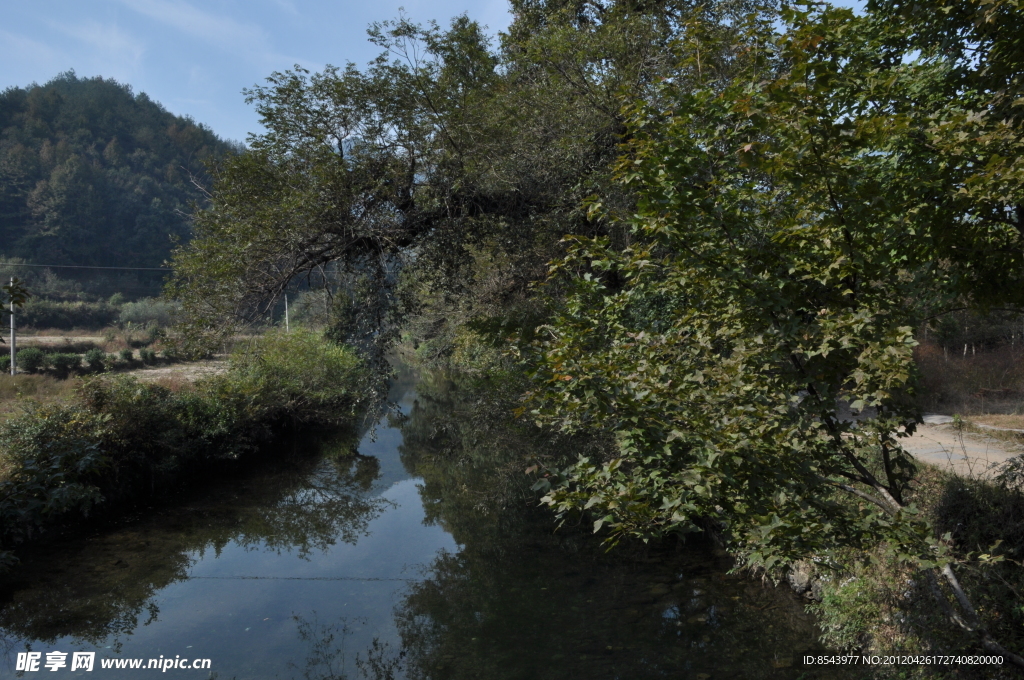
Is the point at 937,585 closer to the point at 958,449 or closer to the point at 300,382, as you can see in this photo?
the point at 958,449

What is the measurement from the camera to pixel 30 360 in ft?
80.6

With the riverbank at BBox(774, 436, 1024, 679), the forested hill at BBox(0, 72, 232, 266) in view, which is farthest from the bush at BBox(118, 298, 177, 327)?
the riverbank at BBox(774, 436, 1024, 679)

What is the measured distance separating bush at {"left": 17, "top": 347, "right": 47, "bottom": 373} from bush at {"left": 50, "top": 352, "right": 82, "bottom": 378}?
322 mm

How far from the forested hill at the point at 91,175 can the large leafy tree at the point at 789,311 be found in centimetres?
4835

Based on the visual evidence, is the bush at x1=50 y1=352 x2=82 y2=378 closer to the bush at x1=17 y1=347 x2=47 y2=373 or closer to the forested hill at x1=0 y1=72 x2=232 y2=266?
the bush at x1=17 y1=347 x2=47 y2=373

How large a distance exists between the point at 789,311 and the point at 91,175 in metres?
66.7

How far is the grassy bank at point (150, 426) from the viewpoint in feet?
32.0

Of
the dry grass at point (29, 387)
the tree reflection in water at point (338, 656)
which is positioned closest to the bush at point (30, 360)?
the dry grass at point (29, 387)

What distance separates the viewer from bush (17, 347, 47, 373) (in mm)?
24438

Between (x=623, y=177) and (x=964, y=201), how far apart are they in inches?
75.5

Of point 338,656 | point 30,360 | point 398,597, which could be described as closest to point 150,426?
point 398,597

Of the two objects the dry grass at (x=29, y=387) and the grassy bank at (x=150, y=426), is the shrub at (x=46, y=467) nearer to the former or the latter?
the grassy bank at (x=150, y=426)

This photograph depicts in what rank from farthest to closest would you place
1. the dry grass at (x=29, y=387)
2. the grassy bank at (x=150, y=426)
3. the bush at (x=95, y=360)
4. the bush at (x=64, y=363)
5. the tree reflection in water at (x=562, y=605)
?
the bush at (x=95, y=360) < the bush at (x=64, y=363) < the dry grass at (x=29, y=387) < the grassy bank at (x=150, y=426) < the tree reflection in water at (x=562, y=605)

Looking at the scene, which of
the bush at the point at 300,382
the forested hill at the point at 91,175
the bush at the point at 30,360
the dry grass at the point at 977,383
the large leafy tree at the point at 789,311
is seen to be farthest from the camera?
the forested hill at the point at 91,175
